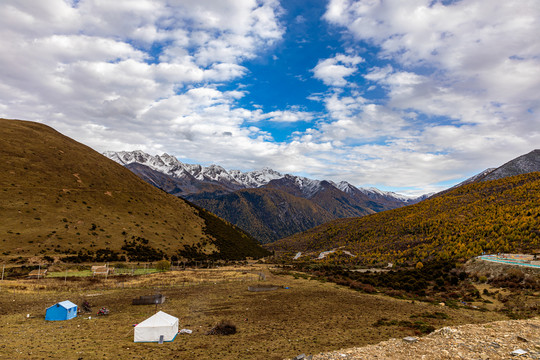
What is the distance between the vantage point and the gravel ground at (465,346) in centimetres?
1310

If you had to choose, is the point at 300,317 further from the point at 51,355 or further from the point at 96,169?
the point at 96,169

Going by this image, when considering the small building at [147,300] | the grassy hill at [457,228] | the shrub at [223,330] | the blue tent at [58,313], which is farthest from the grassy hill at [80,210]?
the shrub at [223,330]

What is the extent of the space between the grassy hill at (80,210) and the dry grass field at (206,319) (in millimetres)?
28228

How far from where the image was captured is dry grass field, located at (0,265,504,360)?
1820 centimetres

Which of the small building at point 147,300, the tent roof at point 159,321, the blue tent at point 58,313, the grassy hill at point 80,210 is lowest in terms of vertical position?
the small building at point 147,300

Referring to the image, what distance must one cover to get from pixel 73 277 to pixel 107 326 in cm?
3167

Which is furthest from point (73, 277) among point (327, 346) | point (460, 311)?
point (460, 311)

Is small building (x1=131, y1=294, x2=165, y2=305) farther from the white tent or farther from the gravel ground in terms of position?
the gravel ground

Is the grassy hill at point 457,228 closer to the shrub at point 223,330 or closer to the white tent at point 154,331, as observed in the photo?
the shrub at point 223,330

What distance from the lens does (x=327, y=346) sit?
1873cm

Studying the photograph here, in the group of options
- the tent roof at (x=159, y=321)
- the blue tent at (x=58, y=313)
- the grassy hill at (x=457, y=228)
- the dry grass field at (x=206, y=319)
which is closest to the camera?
the dry grass field at (x=206, y=319)

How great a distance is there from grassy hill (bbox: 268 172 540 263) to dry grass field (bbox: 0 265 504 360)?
3456cm

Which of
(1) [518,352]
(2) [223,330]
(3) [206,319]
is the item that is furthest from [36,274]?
(1) [518,352]

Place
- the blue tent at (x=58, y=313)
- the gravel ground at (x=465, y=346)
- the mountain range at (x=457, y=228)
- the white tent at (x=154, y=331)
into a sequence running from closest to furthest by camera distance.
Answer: the gravel ground at (x=465, y=346) < the white tent at (x=154, y=331) < the blue tent at (x=58, y=313) < the mountain range at (x=457, y=228)
